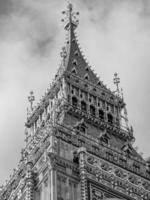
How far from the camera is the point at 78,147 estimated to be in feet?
219

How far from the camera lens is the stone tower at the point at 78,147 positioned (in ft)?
203

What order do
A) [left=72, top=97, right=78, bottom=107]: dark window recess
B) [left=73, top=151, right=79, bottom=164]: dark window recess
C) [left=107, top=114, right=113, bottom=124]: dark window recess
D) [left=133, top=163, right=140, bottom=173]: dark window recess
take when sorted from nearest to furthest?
[left=73, top=151, right=79, bottom=164]: dark window recess
[left=133, top=163, right=140, bottom=173]: dark window recess
[left=72, top=97, right=78, bottom=107]: dark window recess
[left=107, top=114, right=113, bottom=124]: dark window recess

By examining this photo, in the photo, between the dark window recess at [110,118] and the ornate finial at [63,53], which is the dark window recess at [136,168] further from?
the ornate finial at [63,53]

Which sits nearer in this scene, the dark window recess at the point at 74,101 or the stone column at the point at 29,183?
the stone column at the point at 29,183

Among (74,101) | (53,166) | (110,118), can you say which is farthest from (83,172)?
(110,118)

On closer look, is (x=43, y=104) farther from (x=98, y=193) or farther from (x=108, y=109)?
(x=98, y=193)

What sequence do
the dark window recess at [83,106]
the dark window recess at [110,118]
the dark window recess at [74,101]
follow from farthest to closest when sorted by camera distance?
1. the dark window recess at [110,118]
2. the dark window recess at [83,106]
3. the dark window recess at [74,101]

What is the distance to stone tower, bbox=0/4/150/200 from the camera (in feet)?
203

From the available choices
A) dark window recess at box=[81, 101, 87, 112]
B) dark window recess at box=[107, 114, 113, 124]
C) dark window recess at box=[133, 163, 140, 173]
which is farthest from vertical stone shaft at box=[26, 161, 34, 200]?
dark window recess at box=[107, 114, 113, 124]

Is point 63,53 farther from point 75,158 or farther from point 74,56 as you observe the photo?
point 75,158

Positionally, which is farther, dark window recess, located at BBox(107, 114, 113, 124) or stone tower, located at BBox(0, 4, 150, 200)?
dark window recess, located at BBox(107, 114, 113, 124)

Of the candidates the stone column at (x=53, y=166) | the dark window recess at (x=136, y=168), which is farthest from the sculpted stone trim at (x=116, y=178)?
the stone column at (x=53, y=166)

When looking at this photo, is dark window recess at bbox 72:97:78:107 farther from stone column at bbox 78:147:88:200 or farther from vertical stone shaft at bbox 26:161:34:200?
vertical stone shaft at bbox 26:161:34:200

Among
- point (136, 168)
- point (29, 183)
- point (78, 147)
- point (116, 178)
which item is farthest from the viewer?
point (136, 168)
